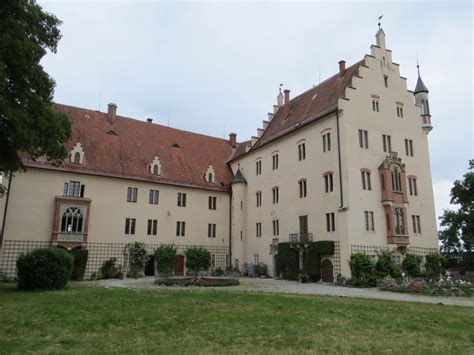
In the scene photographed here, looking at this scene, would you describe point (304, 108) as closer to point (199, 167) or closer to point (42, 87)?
point (199, 167)

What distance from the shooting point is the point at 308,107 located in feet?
111

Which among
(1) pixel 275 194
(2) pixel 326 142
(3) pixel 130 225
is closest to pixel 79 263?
(3) pixel 130 225

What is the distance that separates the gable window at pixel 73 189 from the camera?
1207 inches

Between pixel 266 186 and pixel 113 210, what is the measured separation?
45.1ft

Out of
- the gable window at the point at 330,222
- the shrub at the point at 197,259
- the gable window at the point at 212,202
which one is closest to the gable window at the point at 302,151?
the gable window at the point at 330,222

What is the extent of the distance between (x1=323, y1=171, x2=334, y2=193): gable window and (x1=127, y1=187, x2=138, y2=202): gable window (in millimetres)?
16304

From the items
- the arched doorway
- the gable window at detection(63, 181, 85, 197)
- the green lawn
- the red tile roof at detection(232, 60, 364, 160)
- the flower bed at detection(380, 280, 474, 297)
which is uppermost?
the red tile roof at detection(232, 60, 364, 160)

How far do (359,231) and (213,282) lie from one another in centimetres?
1089

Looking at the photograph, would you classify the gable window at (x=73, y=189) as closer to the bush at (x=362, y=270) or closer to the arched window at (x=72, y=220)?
the arched window at (x=72, y=220)

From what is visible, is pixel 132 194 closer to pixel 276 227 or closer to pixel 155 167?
pixel 155 167

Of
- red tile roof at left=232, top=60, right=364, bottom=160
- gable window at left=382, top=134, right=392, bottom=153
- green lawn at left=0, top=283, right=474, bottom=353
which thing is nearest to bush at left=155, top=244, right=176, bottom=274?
red tile roof at left=232, top=60, right=364, bottom=160

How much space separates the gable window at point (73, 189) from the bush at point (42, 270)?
12864mm

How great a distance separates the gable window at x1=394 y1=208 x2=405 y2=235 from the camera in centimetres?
2788

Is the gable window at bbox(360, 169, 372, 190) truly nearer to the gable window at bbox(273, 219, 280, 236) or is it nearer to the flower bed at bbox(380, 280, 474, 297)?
the flower bed at bbox(380, 280, 474, 297)
